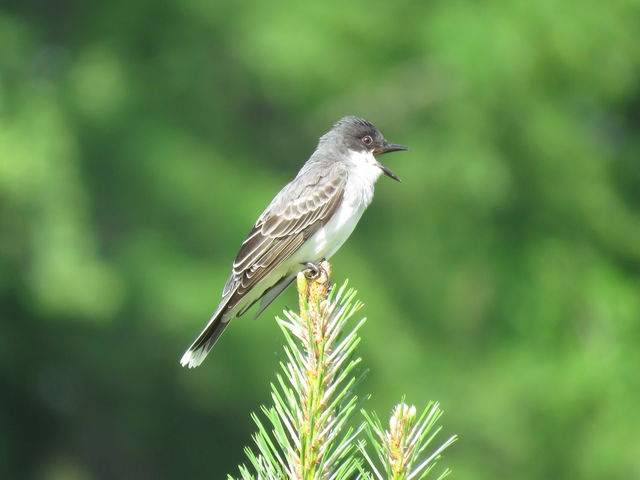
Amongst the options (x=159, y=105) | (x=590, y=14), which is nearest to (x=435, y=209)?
(x=590, y=14)

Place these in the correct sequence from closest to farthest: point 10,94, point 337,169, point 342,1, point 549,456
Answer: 1. point 337,169
2. point 549,456
3. point 10,94
4. point 342,1

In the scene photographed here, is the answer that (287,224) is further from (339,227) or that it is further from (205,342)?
(205,342)

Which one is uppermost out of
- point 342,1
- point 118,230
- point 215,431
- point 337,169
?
point 342,1

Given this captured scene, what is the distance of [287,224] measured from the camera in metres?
4.60

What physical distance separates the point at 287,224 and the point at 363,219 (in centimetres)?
639

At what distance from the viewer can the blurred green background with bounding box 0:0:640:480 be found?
9.45 metres

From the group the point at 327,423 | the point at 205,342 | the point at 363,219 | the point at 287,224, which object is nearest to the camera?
the point at 327,423

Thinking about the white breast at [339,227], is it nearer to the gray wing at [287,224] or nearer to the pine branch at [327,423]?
the gray wing at [287,224]

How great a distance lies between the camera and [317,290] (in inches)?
91.0

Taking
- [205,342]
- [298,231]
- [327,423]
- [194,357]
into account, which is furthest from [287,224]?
[327,423]

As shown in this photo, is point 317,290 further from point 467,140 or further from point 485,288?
point 485,288

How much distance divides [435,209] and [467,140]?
990 millimetres

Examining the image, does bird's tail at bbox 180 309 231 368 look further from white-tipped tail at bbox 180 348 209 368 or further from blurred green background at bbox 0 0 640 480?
blurred green background at bbox 0 0 640 480

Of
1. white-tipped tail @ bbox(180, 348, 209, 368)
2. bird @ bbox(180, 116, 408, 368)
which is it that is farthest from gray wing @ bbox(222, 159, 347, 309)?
white-tipped tail @ bbox(180, 348, 209, 368)
